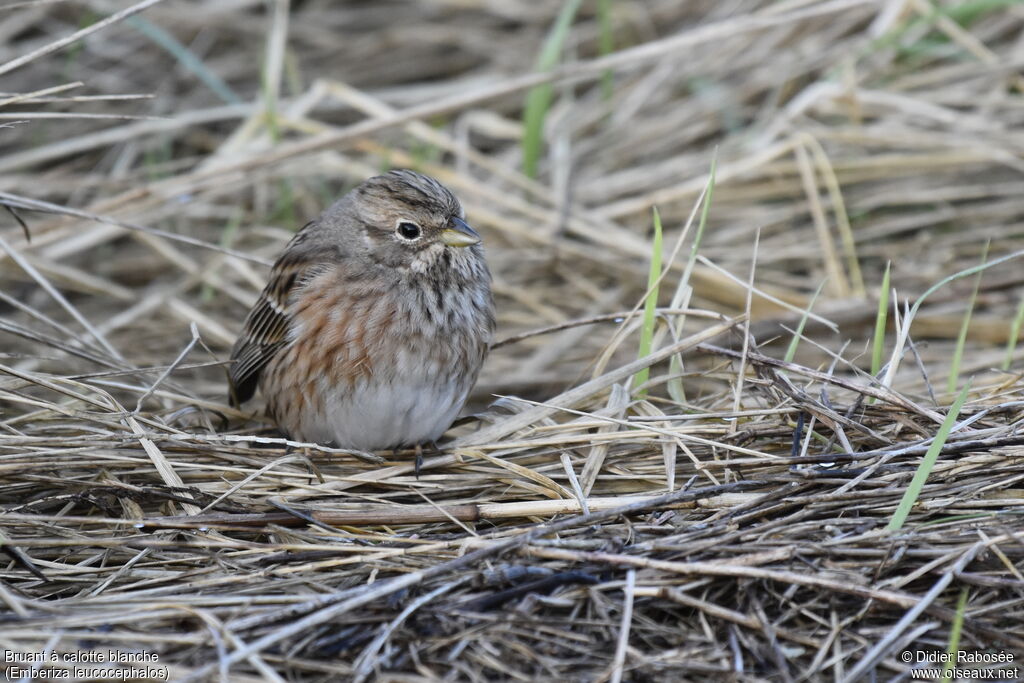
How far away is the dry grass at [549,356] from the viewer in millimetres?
3184

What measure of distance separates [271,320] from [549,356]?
161cm

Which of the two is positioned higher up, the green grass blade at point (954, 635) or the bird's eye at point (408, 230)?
the bird's eye at point (408, 230)

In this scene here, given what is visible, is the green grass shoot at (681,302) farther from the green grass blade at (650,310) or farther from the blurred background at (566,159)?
the blurred background at (566,159)

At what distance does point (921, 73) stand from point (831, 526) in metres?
4.40

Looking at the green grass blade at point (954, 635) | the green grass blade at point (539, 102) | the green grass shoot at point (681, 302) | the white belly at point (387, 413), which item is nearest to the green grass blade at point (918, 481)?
the green grass blade at point (954, 635)

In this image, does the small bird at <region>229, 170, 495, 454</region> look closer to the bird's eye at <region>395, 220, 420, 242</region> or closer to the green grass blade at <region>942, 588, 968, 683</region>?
the bird's eye at <region>395, 220, 420, 242</region>

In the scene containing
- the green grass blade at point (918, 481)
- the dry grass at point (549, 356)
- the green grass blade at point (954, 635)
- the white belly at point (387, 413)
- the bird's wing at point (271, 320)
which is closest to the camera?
the green grass blade at point (954, 635)

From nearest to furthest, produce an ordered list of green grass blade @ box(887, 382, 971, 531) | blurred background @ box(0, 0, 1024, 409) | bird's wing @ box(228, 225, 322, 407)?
1. green grass blade @ box(887, 382, 971, 531)
2. bird's wing @ box(228, 225, 322, 407)
3. blurred background @ box(0, 0, 1024, 409)

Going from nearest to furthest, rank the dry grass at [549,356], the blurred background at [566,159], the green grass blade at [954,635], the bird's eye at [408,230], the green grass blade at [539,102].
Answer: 1. the green grass blade at [954,635]
2. the dry grass at [549,356]
3. the bird's eye at [408,230]
4. the blurred background at [566,159]
5. the green grass blade at [539,102]

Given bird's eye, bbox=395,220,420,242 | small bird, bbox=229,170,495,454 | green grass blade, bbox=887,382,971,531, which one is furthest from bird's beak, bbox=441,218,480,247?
green grass blade, bbox=887,382,971,531

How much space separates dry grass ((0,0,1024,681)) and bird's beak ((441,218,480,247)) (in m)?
0.57

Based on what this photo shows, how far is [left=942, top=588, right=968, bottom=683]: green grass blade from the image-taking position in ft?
9.21

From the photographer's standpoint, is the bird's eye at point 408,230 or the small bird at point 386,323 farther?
the bird's eye at point 408,230

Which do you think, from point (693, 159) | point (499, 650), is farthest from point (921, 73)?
point (499, 650)
